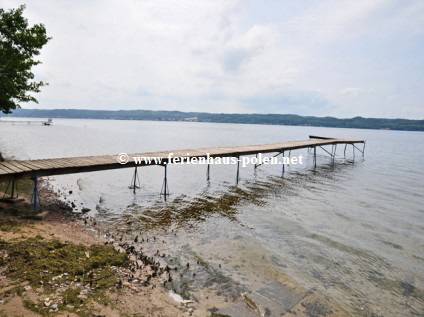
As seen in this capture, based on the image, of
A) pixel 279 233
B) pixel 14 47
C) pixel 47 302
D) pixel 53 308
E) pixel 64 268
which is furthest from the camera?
pixel 14 47

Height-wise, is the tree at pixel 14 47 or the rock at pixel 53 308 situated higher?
the tree at pixel 14 47

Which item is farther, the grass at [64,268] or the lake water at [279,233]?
the lake water at [279,233]

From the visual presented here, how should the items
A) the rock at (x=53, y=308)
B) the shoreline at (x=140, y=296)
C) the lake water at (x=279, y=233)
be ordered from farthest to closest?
the lake water at (x=279, y=233) < the shoreline at (x=140, y=296) < the rock at (x=53, y=308)

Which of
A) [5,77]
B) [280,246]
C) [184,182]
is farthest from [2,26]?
[280,246]

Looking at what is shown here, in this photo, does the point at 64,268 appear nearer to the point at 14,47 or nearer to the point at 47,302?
the point at 47,302

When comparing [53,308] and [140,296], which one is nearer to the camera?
[53,308]

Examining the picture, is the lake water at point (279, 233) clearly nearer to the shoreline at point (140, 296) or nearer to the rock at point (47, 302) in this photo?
the shoreline at point (140, 296)

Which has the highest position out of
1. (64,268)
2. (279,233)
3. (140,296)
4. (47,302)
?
(47,302)

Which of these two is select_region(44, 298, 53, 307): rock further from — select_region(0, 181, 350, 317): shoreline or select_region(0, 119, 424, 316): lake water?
select_region(0, 119, 424, 316): lake water

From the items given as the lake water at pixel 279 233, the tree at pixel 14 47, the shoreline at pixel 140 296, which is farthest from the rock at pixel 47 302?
the tree at pixel 14 47

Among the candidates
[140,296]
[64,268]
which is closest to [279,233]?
[140,296]

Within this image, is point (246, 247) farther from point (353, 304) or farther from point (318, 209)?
point (318, 209)

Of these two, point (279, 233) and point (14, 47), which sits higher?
point (14, 47)

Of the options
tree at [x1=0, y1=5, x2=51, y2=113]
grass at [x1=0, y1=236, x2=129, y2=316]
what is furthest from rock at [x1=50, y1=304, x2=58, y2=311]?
tree at [x1=0, y1=5, x2=51, y2=113]
